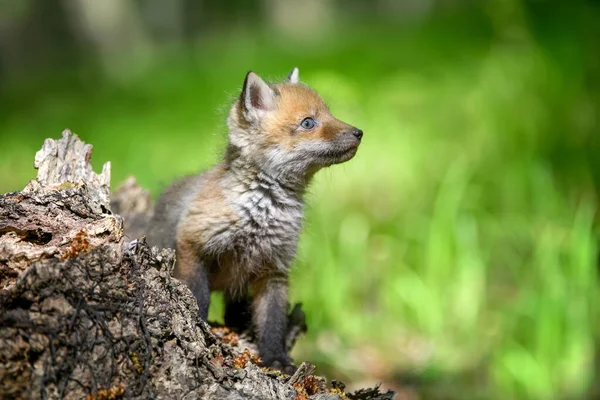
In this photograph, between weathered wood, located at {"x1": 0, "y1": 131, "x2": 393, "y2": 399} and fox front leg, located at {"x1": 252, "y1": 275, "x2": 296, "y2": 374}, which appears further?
fox front leg, located at {"x1": 252, "y1": 275, "x2": 296, "y2": 374}

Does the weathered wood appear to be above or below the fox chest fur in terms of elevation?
below

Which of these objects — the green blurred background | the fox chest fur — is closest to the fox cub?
the fox chest fur

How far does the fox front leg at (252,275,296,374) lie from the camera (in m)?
3.49

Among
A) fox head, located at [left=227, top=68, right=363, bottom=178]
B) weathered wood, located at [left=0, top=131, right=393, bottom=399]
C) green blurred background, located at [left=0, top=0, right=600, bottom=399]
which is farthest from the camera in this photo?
green blurred background, located at [left=0, top=0, right=600, bottom=399]

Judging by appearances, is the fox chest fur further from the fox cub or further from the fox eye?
the fox eye

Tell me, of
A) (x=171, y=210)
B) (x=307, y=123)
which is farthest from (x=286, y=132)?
(x=171, y=210)

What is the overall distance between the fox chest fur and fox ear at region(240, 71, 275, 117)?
393mm

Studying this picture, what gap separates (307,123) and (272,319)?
1.08 m

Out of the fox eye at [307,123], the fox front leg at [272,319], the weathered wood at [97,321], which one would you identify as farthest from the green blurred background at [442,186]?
the weathered wood at [97,321]

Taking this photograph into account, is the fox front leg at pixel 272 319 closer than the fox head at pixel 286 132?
Yes

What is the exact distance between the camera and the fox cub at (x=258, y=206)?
11.9 feet

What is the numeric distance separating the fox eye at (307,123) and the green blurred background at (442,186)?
1.73 feet

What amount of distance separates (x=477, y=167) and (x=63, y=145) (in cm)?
475

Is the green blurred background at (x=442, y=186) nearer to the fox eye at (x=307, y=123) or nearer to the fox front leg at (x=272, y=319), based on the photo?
the fox front leg at (x=272, y=319)
